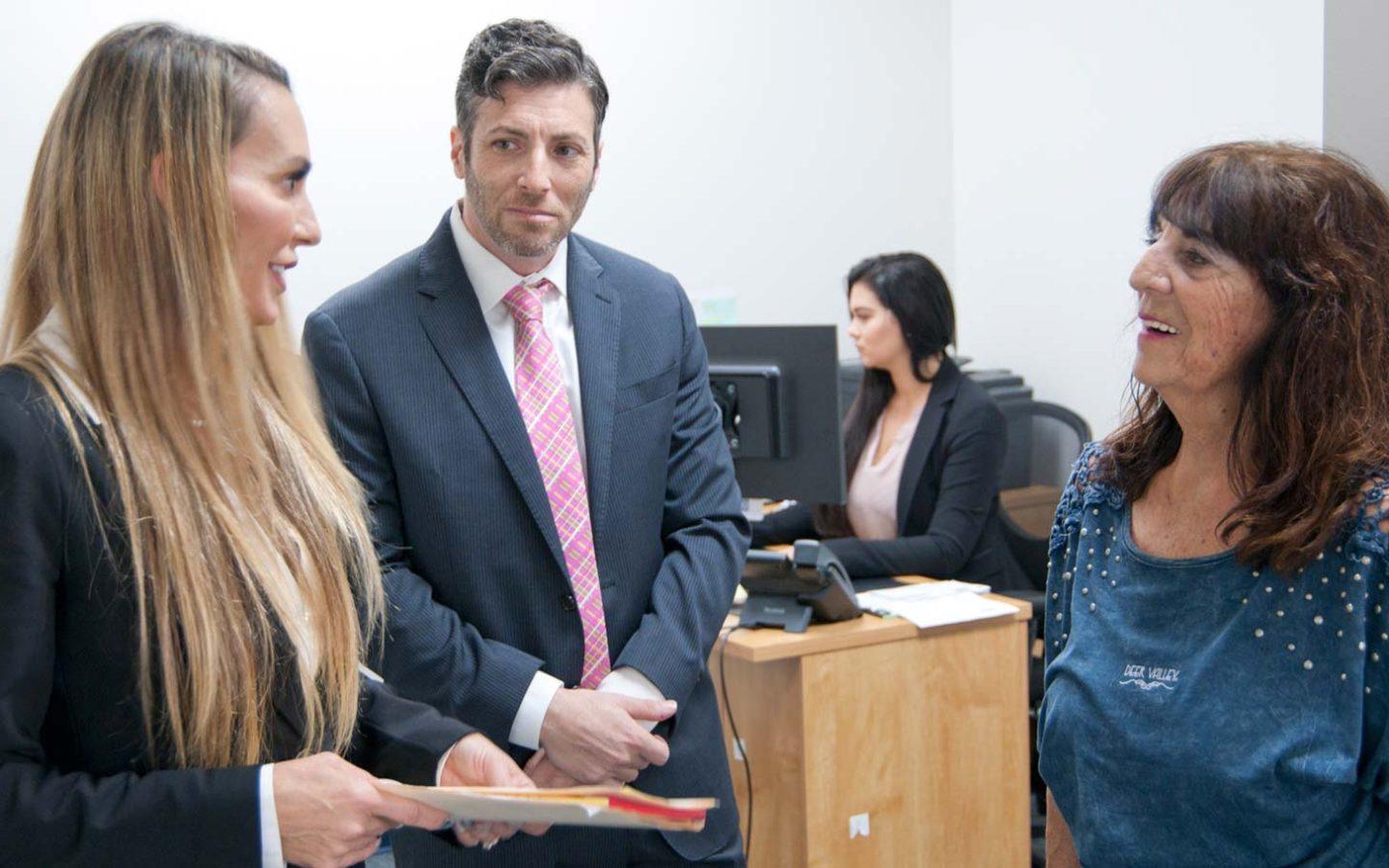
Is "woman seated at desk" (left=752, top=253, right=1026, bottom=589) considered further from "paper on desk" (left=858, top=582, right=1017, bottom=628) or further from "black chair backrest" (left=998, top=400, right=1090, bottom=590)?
"black chair backrest" (left=998, top=400, right=1090, bottom=590)

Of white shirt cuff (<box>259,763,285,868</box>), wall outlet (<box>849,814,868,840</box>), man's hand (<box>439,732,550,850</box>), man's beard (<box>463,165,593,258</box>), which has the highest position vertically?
man's beard (<box>463,165,593,258</box>)

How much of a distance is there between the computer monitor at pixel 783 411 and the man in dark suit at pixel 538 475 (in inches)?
40.2

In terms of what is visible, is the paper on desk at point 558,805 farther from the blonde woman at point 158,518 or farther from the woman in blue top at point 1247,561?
the woman in blue top at point 1247,561

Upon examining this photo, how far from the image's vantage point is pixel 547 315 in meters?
1.90

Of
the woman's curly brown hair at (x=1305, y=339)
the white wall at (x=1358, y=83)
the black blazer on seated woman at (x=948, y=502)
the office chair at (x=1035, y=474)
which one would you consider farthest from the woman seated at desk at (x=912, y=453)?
the woman's curly brown hair at (x=1305, y=339)

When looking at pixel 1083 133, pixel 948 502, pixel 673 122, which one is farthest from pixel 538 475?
pixel 1083 133

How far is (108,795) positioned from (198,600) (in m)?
0.17

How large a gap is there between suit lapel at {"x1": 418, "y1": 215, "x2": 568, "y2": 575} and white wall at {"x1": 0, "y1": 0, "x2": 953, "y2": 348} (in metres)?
1.94

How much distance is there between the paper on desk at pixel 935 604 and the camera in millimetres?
2766

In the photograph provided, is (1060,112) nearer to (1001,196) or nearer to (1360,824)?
(1001,196)

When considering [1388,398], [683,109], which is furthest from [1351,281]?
[683,109]

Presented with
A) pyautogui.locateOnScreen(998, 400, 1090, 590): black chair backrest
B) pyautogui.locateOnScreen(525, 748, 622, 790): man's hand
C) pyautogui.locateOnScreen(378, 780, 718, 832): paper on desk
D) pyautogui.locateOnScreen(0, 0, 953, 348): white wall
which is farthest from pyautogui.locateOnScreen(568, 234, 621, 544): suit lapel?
pyautogui.locateOnScreen(998, 400, 1090, 590): black chair backrest

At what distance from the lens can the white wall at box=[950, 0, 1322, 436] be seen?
378 centimetres

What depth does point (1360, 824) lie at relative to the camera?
4.27ft
